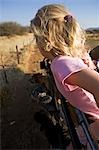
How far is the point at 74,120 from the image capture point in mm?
2648

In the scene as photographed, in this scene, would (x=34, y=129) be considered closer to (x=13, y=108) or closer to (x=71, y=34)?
(x=13, y=108)

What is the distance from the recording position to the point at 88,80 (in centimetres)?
177

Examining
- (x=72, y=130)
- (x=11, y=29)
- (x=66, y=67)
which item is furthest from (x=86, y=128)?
(x=11, y=29)

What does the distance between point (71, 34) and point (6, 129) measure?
13.5 feet

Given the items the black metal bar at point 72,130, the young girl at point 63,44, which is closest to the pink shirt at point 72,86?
the young girl at point 63,44

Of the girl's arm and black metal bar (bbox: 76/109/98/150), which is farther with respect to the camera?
black metal bar (bbox: 76/109/98/150)

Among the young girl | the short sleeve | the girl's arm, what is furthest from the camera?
the young girl

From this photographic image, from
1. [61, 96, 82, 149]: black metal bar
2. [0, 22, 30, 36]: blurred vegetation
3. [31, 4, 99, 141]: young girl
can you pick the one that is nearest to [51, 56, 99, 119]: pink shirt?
[31, 4, 99, 141]: young girl

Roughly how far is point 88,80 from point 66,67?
19cm

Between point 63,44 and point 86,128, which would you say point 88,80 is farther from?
point 86,128

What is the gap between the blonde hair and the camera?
6.85ft

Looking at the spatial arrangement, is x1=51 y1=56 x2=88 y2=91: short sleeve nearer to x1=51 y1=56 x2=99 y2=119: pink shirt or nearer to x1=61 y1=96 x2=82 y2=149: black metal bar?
x1=51 y1=56 x2=99 y2=119: pink shirt

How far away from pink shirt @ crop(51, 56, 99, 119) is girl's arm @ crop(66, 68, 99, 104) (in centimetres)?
3

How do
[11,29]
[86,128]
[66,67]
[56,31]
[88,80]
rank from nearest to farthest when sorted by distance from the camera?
[88,80] < [66,67] < [56,31] < [86,128] < [11,29]
